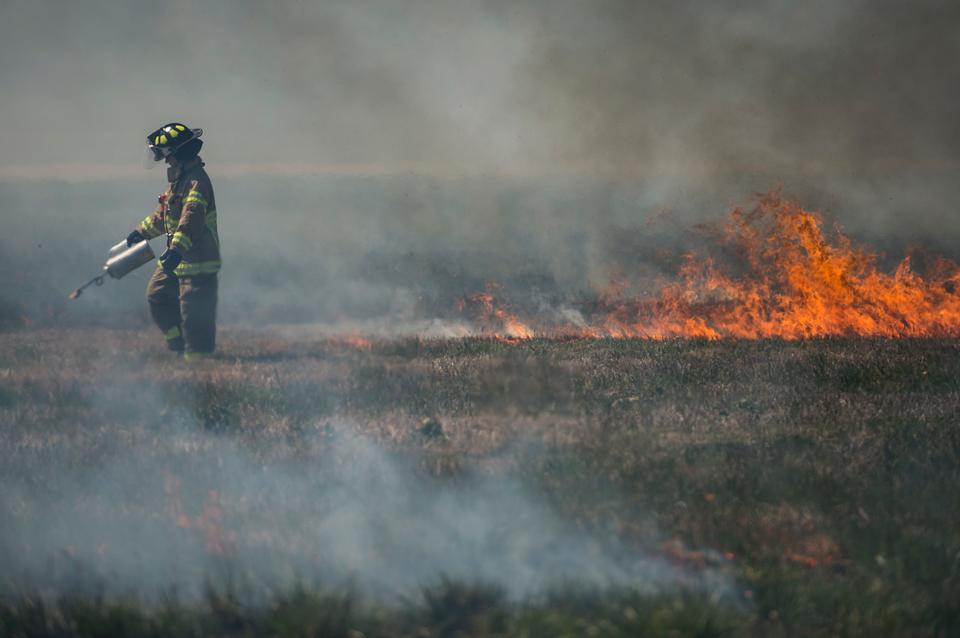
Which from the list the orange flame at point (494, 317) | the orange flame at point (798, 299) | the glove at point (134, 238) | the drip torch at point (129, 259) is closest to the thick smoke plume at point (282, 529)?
the drip torch at point (129, 259)

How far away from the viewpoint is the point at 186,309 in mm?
9945

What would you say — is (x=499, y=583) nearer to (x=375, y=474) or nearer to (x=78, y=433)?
(x=375, y=474)

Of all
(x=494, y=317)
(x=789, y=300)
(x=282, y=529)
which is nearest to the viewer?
(x=282, y=529)

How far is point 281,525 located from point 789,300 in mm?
8748

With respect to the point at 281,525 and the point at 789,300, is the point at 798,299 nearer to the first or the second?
the point at 789,300

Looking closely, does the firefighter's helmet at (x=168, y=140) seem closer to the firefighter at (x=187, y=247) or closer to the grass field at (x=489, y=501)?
the firefighter at (x=187, y=247)

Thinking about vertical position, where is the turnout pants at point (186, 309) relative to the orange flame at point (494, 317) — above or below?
below

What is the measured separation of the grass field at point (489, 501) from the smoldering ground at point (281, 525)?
18 millimetres

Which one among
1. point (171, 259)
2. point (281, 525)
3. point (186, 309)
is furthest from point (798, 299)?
point (281, 525)

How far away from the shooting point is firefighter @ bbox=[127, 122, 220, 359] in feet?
32.2

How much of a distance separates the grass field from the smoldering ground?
0.06 ft

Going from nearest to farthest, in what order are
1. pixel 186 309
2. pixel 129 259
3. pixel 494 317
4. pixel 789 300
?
pixel 186 309 → pixel 129 259 → pixel 789 300 → pixel 494 317

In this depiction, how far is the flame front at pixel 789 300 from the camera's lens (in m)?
11.7

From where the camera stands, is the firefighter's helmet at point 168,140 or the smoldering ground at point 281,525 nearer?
the smoldering ground at point 281,525
